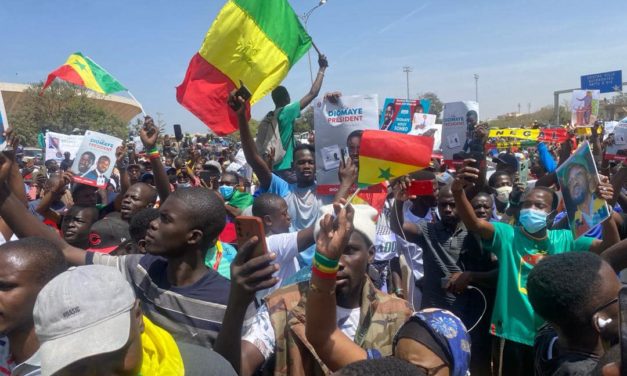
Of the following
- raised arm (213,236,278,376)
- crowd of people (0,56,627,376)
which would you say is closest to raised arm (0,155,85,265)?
crowd of people (0,56,627,376)

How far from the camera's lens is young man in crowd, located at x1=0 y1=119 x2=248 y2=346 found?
2.23 meters

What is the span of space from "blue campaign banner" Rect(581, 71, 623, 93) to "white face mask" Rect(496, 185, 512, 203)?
24.8 m

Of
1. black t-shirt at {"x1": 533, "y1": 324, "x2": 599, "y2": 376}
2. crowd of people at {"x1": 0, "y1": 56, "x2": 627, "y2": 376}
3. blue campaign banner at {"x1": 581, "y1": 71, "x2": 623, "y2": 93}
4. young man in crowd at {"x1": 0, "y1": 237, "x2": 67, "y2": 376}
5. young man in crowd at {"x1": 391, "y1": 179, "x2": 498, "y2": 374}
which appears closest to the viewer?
crowd of people at {"x1": 0, "y1": 56, "x2": 627, "y2": 376}

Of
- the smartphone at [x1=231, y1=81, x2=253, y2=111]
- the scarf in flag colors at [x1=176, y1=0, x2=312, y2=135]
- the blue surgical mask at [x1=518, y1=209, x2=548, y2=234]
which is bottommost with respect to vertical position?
the blue surgical mask at [x1=518, y1=209, x2=548, y2=234]

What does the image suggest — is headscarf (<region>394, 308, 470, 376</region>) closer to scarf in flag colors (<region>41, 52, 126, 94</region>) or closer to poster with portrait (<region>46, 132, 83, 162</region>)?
scarf in flag colors (<region>41, 52, 126, 94</region>)

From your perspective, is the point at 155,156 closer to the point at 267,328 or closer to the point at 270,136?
the point at 270,136

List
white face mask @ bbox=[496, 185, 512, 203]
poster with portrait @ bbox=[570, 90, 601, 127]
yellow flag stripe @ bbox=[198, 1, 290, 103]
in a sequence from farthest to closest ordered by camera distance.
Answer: poster with portrait @ bbox=[570, 90, 601, 127] → white face mask @ bbox=[496, 185, 512, 203] → yellow flag stripe @ bbox=[198, 1, 290, 103]

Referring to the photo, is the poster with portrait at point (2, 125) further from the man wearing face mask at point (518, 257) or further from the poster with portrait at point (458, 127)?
the poster with portrait at point (458, 127)

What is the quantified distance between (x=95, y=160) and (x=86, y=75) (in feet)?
4.14

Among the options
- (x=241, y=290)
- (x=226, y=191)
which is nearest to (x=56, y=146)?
(x=226, y=191)

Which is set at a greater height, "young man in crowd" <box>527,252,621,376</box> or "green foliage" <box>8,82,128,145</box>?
"green foliage" <box>8,82,128,145</box>

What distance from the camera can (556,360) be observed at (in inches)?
79.7

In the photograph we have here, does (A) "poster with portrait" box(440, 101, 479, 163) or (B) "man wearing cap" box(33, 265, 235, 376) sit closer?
(B) "man wearing cap" box(33, 265, 235, 376)

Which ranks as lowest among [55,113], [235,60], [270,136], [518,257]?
[518,257]
